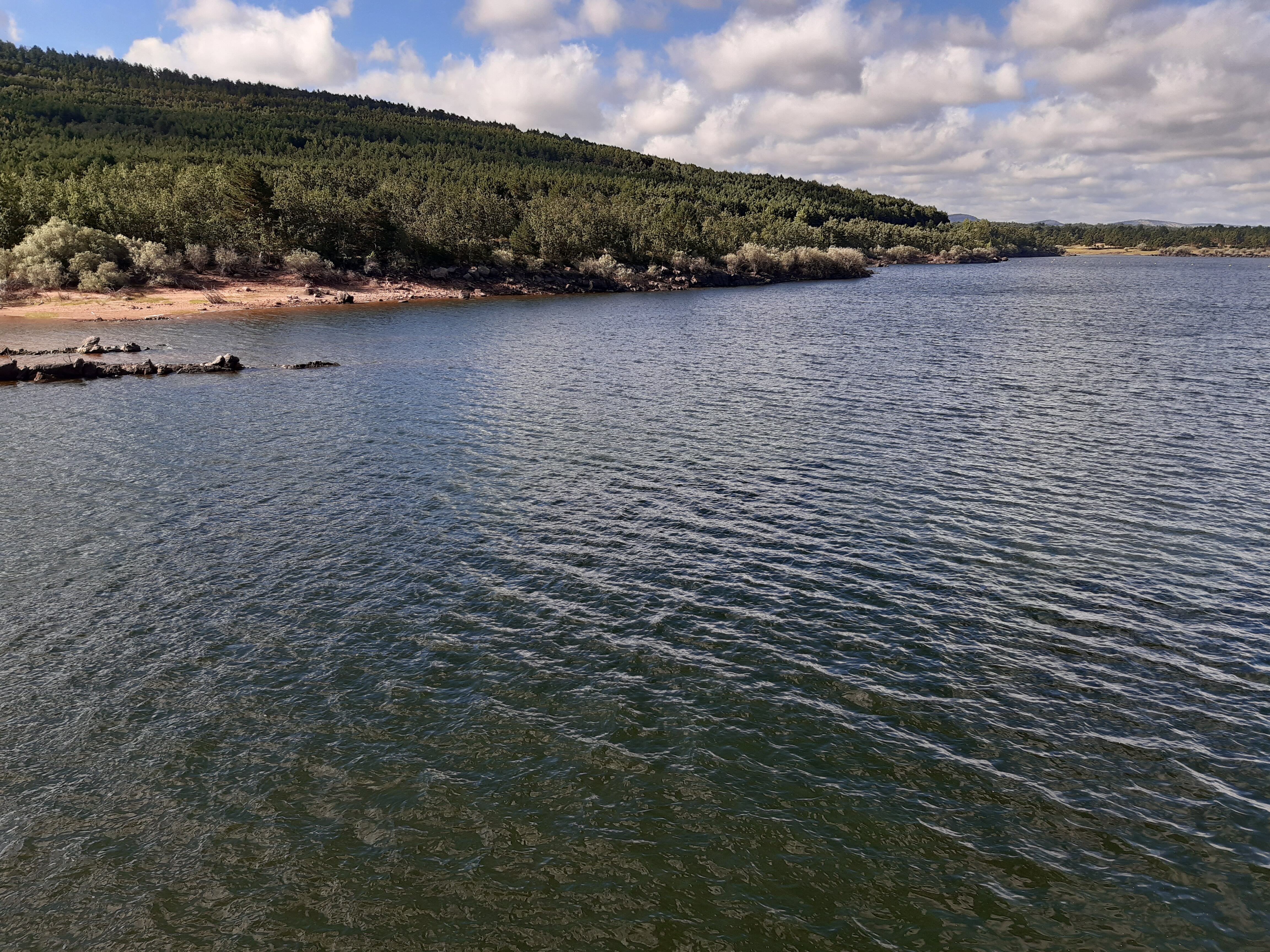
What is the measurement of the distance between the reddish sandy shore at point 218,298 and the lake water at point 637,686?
65.0 meters

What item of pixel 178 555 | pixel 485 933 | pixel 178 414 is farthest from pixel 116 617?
pixel 178 414

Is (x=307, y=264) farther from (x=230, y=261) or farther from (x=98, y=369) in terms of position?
(x=98, y=369)

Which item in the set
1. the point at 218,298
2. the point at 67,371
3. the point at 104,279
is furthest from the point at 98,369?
the point at 104,279

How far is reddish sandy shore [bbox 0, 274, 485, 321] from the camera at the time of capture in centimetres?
10025

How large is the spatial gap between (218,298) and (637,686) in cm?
11764

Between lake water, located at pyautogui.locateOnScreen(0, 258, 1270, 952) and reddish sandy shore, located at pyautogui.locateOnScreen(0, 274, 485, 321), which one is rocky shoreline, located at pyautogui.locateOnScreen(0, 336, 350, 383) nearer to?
lake water, located at pyautogui.locateOnScreen(0, 258, 1270, 952)

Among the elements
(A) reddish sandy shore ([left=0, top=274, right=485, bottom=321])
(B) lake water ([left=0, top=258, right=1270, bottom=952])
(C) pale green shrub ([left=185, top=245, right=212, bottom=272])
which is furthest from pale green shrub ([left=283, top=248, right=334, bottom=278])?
(B) lake water ([left=0, top=258, right=1270, bottom=952])

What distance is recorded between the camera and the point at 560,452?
43.7m

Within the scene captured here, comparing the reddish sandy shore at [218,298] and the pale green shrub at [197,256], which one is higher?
the pale green shrub at [197,256]

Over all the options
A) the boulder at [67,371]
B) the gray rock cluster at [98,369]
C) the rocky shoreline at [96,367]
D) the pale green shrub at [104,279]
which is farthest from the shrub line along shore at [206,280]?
the boulder at [67,371]

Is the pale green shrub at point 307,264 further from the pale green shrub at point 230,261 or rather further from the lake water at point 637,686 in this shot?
the lake water at point 637,686

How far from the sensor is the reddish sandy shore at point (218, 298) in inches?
3947

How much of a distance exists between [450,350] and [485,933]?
7480 centimetres

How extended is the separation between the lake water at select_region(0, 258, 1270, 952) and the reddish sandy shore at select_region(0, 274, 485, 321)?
65006 millimetres
